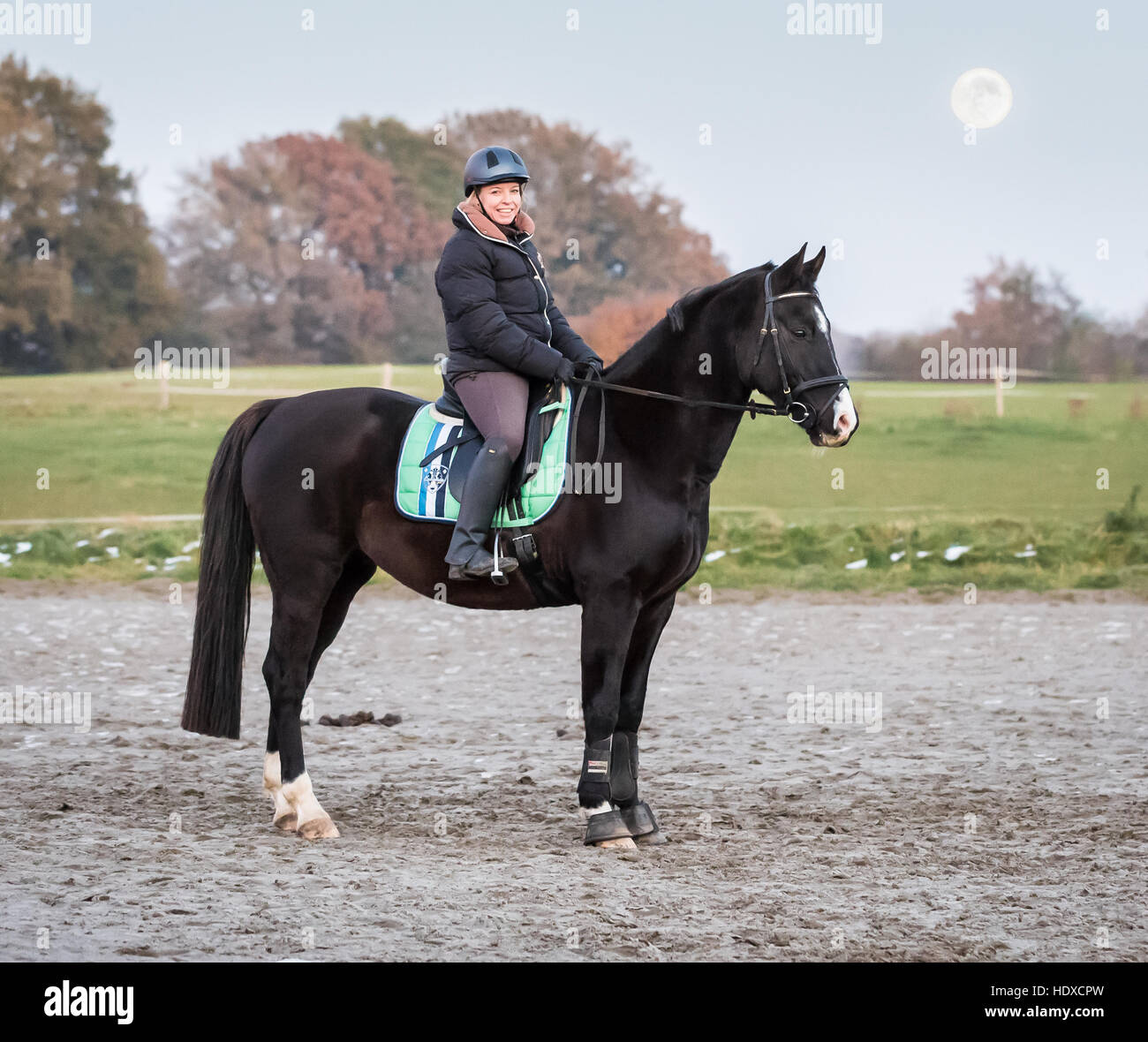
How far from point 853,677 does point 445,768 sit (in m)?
3.46

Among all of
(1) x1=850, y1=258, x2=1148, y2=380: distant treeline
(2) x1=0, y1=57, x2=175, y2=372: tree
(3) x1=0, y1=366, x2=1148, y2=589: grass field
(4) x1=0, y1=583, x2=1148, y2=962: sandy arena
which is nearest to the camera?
(4) x1=0, y1=583, x2=1148, y2=962: sandy arena

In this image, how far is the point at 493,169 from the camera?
5332mm

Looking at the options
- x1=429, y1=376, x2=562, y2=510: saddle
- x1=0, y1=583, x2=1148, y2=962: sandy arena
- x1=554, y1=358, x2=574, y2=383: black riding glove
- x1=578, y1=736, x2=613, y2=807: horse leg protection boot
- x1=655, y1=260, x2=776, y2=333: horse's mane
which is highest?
x1=655, y1=260, x2=776, y2=333: horse's mane

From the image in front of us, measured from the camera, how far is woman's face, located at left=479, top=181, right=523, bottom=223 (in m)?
5.38

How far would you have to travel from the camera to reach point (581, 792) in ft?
17.8

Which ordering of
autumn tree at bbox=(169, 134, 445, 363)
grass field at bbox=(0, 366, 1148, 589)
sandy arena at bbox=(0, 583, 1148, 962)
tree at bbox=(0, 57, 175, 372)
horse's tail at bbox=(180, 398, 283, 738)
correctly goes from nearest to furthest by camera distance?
sandy arena at bbox=(0, 583, 1148, 962)
horse's tail at bbox=(180, 398, 283, 738)
grass field at bbox=(0, 366, 1148, 589)
tree at bbox=(0, 57, 175, 372)
autumn tree at bbox=(169, 134, 445, 363)

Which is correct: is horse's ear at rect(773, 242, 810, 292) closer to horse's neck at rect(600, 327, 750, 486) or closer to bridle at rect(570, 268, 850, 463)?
bridle at rect(570, 268, 850, 463)

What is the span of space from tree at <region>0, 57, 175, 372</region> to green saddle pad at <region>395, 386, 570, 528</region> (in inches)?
713

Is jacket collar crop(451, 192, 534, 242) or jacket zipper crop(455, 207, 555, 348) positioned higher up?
jacket collar crop(451, 192, 534, 242)

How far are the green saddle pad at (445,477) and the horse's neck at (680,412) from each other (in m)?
0.24

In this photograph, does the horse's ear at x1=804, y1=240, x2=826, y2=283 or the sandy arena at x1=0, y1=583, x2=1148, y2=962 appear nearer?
the sandy arena at x1=0, y1=583, x2=1148, y2=962

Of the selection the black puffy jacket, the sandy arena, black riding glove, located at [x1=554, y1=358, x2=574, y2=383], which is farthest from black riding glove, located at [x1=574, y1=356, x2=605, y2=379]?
the sandy arena

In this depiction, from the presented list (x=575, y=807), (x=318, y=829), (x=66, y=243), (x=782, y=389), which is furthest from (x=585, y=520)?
(x=66, y=243)

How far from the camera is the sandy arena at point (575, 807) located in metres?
4.16
